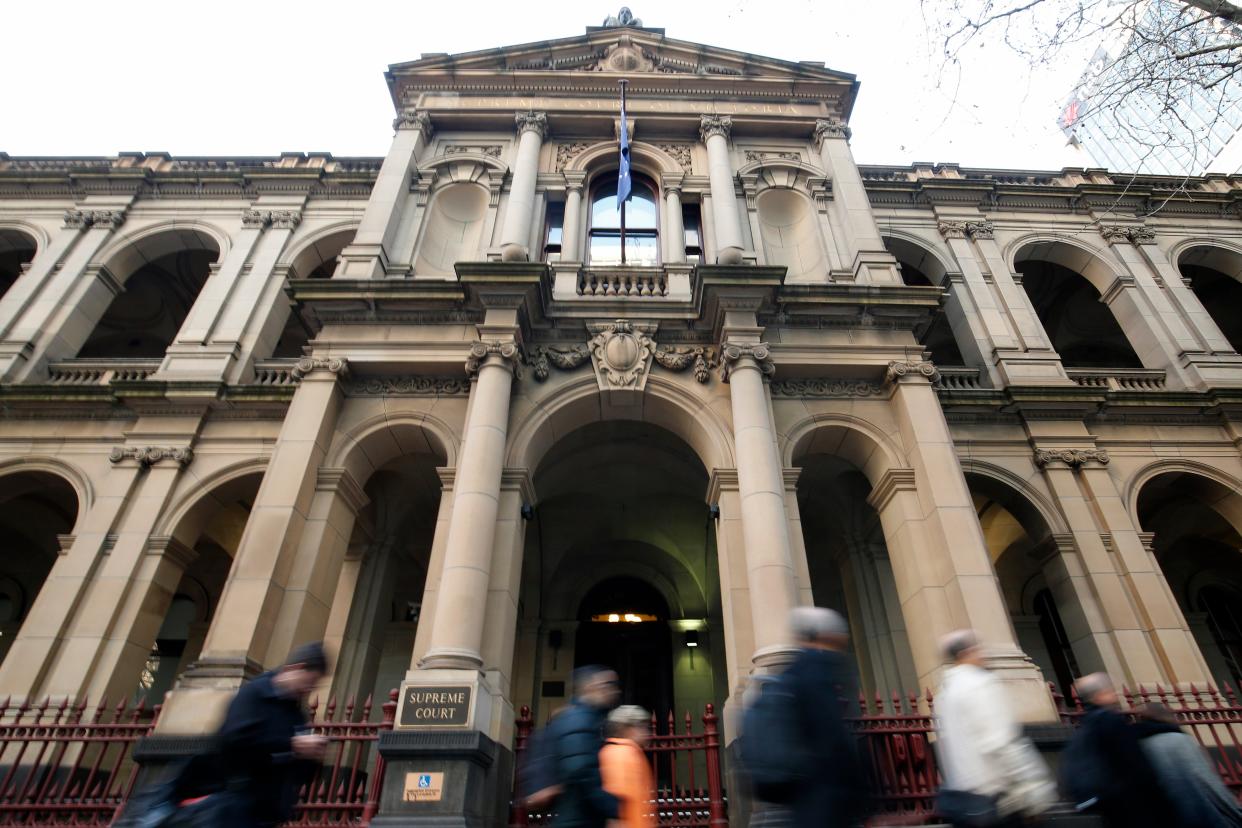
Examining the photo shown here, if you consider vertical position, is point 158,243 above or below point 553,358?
above

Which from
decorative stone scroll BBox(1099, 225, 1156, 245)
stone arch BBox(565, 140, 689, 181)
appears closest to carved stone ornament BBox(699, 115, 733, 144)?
stone arch BBox(565, 140, 689, 181)

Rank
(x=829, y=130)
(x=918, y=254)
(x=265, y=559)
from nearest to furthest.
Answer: (x=265, y=559)
(x=829, y=130)
(x=918, y=254)

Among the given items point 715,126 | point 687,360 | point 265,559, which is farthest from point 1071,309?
point 265,559

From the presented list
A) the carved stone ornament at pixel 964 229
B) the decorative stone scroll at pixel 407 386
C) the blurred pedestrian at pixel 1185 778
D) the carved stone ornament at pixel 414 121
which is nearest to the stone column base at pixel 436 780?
the decorative stone scroll at pixel 407 386

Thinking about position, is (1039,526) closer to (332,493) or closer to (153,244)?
(332,493)

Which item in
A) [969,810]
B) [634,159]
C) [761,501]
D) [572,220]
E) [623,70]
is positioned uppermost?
[623,70]

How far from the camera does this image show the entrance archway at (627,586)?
589 inches

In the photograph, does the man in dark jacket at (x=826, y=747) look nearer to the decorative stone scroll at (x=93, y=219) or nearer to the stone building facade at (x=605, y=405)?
the stone building facade at (x=605, y=405)

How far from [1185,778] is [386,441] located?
1096cm

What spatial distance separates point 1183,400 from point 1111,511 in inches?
147

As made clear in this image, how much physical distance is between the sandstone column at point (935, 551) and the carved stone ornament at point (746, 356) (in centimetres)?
229

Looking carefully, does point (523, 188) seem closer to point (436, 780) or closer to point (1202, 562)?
point (436, 780)

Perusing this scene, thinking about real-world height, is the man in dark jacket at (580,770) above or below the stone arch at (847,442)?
below

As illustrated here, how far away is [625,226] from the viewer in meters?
15.0
